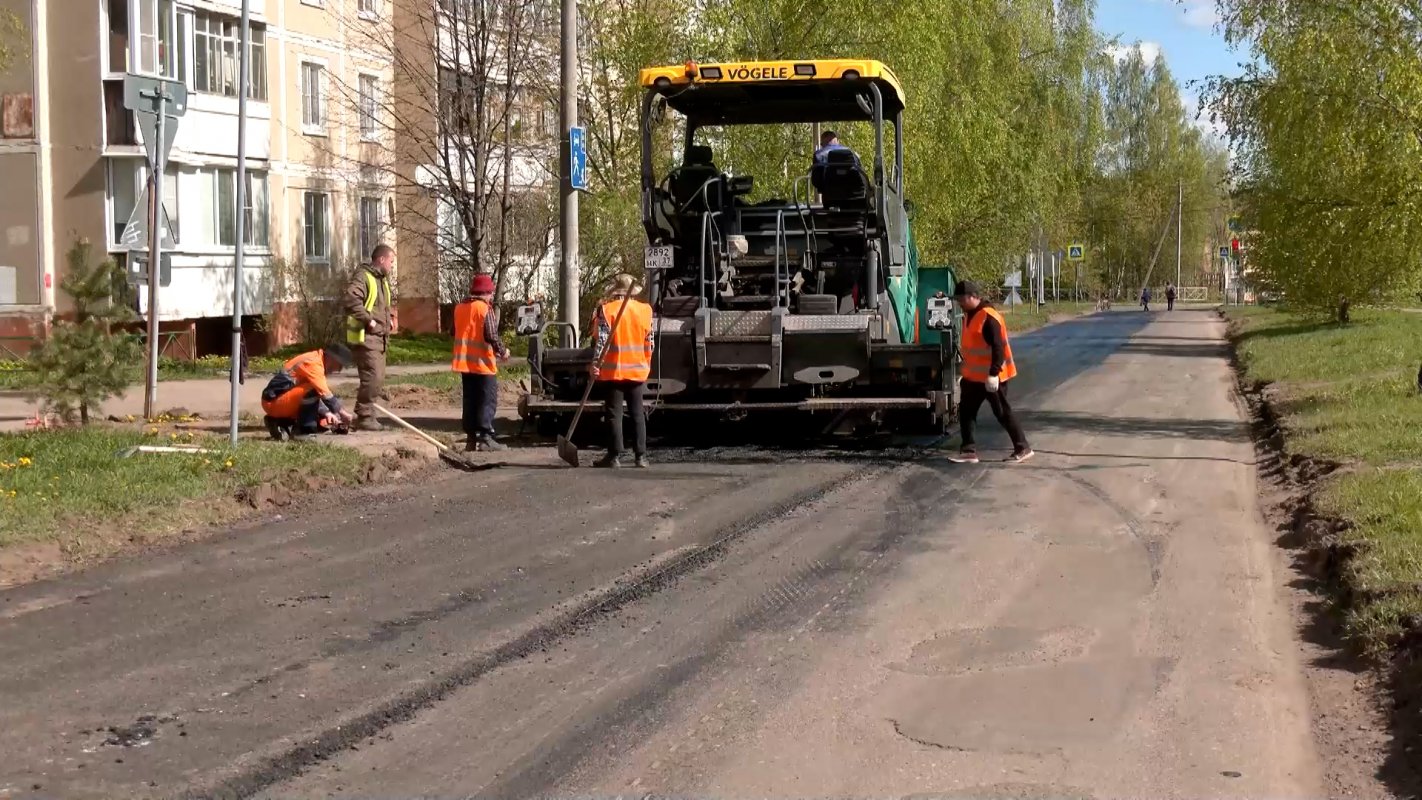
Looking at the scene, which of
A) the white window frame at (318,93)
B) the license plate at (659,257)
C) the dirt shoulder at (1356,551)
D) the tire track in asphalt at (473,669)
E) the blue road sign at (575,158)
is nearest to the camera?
the tire track in asphalt at (473,669)

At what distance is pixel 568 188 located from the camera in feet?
54.3

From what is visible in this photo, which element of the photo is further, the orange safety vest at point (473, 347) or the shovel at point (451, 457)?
the orange safety vest at point (473, 347)

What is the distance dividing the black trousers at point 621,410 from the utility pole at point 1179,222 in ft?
247

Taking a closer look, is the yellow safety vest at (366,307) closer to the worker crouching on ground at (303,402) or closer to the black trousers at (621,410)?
the worker crouching on ground at (303,402)

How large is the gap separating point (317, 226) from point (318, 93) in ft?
10.1

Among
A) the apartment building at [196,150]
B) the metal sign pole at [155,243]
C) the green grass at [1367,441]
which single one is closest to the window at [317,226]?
the apartment building at [196,150]

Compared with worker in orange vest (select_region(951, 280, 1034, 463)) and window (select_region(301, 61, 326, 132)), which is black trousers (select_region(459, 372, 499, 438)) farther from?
window (select_region(301, 61, 326, 132))

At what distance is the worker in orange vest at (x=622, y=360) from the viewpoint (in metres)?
12.1

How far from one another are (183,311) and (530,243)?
6829 millimetres

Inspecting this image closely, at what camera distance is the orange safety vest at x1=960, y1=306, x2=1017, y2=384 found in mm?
12891

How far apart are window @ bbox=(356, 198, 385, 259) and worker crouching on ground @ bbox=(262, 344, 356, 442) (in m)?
22.3

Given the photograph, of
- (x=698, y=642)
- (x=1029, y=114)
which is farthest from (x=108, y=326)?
(x=1029, y=114)

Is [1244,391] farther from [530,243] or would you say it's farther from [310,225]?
[310,225]

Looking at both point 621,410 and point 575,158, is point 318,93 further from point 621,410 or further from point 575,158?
point 621,410
